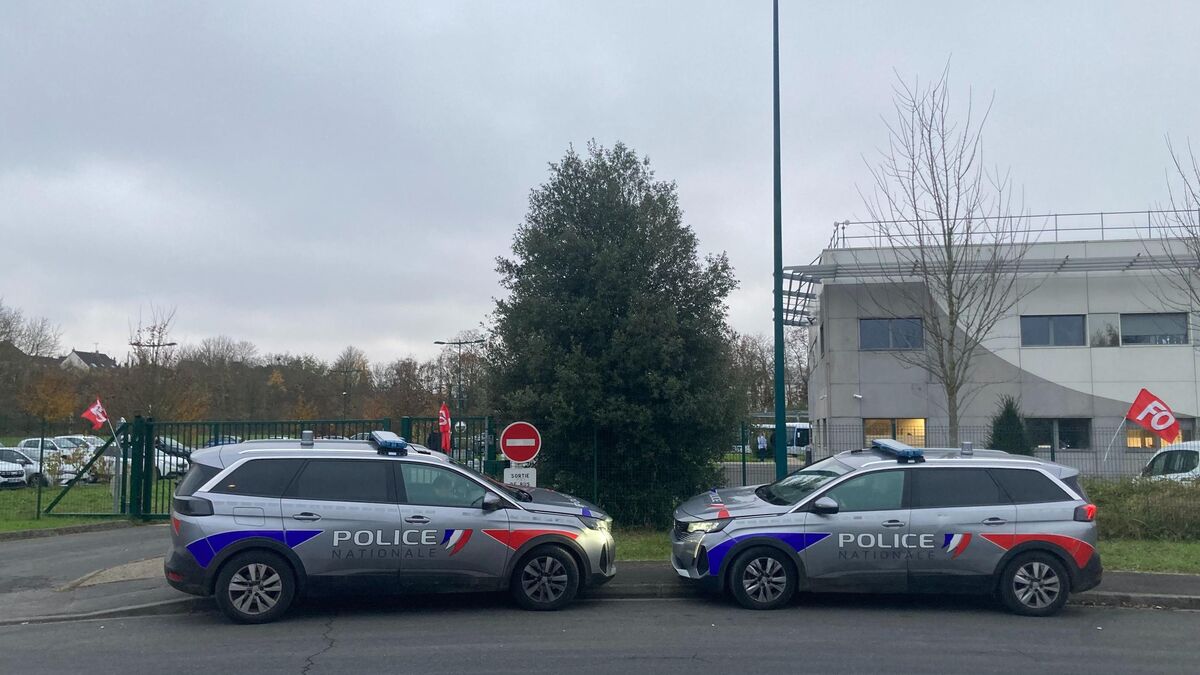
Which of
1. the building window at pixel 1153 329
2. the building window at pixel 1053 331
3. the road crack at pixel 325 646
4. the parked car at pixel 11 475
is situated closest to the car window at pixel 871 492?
the road crack at pixel 325 646

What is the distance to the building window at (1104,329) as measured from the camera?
28.7 meters

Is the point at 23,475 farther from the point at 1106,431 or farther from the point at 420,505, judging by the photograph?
the point at 1106,431

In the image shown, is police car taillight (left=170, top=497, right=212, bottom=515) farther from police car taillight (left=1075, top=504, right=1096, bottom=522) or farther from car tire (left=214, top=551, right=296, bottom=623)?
police car taillight (left=1075, top=504, right=1096, bottom=522)

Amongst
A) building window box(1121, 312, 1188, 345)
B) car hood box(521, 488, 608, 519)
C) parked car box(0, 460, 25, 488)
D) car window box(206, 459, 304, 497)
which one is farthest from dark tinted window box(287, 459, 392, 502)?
→ building window box(1121, 312, 1188, 345)

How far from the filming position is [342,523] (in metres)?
9.20

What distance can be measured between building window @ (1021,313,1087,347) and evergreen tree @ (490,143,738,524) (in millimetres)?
17193

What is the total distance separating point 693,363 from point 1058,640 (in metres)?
7.57

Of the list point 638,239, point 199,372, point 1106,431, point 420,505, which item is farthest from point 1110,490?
point 199,372

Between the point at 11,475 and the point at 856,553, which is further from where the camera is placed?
the point at 11,475

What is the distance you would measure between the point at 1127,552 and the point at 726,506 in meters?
6.89

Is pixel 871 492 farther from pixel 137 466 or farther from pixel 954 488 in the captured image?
pixel 137 466

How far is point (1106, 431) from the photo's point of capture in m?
28.2

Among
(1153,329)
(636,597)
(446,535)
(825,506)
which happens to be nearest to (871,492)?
(825,506)

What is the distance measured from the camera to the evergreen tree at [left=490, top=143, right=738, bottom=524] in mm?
14867
